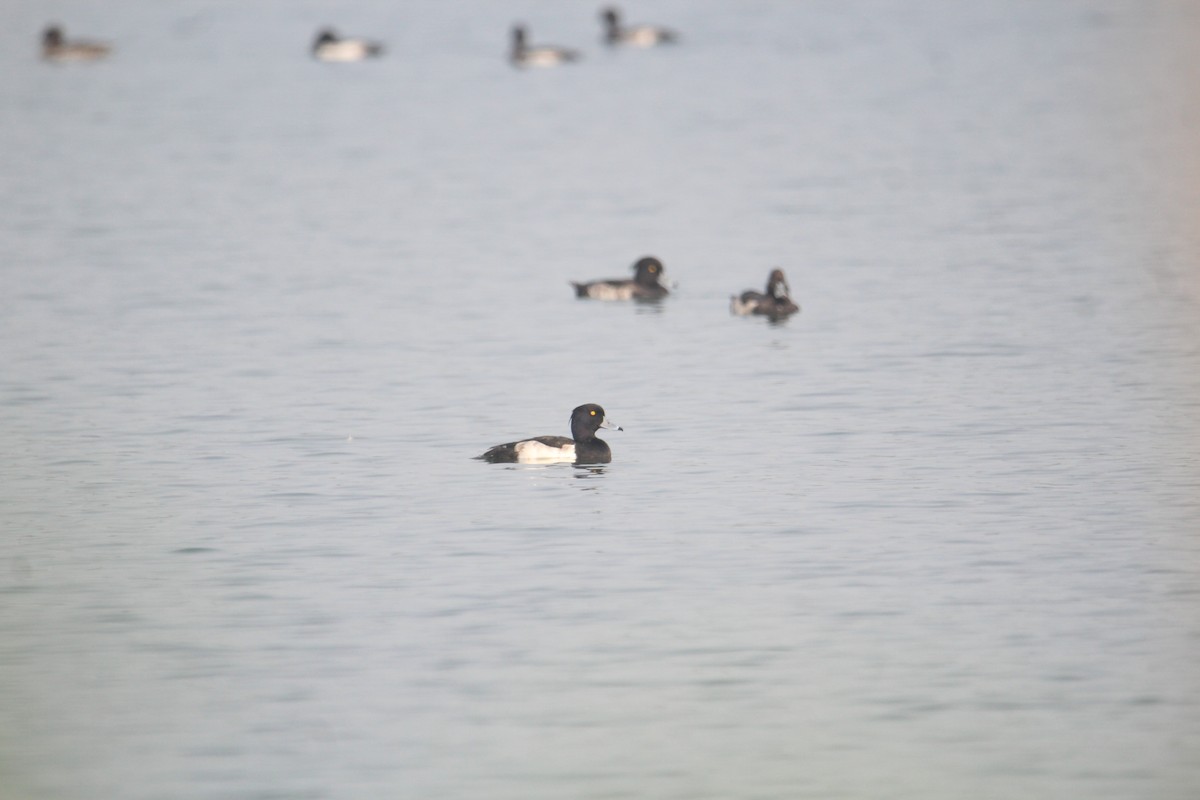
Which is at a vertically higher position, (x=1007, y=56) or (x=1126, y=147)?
(x=1007, y=56)

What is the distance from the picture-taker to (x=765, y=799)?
12.6 metres

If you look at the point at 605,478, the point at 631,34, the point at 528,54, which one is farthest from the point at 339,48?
the point at 605,478

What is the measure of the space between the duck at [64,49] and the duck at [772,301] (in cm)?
5204

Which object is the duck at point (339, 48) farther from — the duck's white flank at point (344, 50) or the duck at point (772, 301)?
the duck at point (772, 301)

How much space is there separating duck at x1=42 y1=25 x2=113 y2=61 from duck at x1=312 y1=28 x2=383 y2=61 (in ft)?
26.5

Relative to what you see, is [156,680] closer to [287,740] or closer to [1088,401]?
[287,740]

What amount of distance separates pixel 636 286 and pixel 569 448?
12.2 meters

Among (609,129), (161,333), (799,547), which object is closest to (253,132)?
(609,129)

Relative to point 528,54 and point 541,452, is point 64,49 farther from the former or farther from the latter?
point 541,452

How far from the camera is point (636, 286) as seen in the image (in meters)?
33.5

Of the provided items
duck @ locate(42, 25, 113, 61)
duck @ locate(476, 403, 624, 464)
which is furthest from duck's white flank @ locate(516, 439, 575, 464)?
duck @ locate(42, 25, 113, 61)

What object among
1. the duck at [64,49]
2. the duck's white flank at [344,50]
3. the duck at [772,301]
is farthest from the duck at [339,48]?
the duck at [772,301]

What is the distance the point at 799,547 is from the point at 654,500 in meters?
2.34

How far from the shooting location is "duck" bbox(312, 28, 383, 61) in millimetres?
79625
